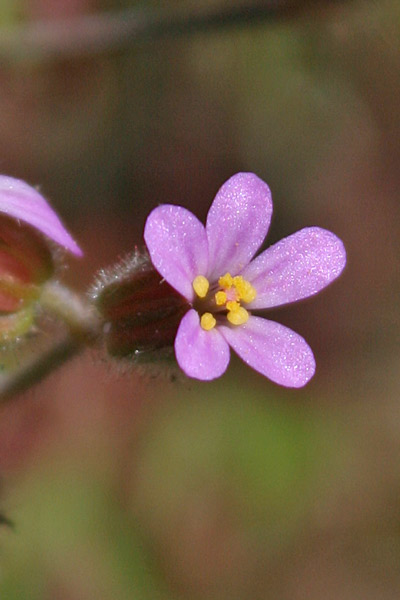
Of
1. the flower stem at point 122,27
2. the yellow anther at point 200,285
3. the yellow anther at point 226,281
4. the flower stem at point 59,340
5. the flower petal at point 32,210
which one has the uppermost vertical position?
the flower stem at point 122,27

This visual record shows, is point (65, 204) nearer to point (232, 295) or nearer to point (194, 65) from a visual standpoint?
point (194, 65)

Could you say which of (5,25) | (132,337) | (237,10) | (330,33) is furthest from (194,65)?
(132,337)

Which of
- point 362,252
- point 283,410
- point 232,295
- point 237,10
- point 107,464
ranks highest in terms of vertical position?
point 362,252

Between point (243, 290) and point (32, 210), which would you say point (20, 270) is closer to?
point (32, 210)

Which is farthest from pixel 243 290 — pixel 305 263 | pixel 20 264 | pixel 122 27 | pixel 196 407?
pixel 196 407

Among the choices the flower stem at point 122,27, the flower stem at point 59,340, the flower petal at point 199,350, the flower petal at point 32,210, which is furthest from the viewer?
the flower stem at point 122,27

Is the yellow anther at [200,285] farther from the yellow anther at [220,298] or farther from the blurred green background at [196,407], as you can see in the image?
the blurred green background at [196,407]

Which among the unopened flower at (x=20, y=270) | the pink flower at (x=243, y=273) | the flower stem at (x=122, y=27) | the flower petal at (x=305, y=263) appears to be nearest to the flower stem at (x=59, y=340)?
the unopened flower at (x=20, y=270)

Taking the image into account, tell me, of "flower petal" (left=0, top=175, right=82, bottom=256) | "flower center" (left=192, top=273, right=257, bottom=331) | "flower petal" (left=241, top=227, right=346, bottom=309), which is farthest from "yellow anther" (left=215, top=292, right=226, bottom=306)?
"flower petal" (left=0, top=175, right=82, bottom=256)
